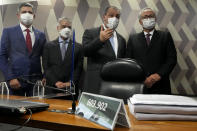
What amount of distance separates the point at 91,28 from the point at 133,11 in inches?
22.5

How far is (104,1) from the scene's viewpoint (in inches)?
114

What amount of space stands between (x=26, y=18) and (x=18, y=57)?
49 cm

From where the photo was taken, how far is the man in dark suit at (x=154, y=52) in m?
2.58

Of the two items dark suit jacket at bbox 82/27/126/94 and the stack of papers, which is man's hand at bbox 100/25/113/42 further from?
the stack of papers

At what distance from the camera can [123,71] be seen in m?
1.65

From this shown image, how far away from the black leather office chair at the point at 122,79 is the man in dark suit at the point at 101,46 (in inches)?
36.0

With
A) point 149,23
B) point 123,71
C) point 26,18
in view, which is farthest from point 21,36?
point 149,23

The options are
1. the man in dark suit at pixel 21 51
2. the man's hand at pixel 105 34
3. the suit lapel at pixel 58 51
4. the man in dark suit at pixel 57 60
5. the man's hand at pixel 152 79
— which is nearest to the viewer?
the man in dark suit at pixel 57 60

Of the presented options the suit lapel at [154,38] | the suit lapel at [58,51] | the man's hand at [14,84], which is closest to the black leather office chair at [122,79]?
the suit lapel at [58,51]

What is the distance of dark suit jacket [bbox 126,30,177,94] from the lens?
102 inches

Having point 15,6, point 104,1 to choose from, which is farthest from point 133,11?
point 15,6

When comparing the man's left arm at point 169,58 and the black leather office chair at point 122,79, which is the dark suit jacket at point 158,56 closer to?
the man's left arm at point 169,58

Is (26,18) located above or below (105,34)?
above

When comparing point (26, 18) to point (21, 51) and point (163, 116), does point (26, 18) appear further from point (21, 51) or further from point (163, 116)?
point (163, 116)
